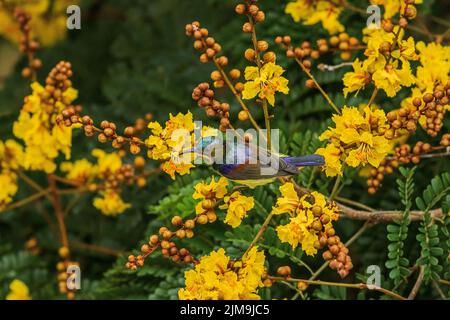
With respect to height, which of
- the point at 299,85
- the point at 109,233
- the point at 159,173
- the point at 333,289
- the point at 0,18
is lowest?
the point at 333,289

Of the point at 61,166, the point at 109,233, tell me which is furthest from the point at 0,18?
the point at 109,233

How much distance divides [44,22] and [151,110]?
0.74 meters

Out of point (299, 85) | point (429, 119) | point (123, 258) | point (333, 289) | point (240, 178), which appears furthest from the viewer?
point (299, 85)

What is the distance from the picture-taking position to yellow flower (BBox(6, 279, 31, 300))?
6.49 feet

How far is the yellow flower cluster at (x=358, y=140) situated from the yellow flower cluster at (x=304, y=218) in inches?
3.6

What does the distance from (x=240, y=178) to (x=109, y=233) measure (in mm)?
954

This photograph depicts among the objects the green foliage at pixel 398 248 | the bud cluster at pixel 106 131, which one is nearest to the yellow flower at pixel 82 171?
the bud cluster at pixel 106 131

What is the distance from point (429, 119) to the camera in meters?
1.62

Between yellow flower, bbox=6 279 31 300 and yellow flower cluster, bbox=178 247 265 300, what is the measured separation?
0.73 m

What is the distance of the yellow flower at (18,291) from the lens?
6.49 ft

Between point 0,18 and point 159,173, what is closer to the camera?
point 159,173

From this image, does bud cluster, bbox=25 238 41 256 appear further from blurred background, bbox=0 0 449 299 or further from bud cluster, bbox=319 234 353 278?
bud cluster, bbox=319 234 353 278

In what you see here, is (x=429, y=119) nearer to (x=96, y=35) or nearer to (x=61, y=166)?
(x=61, y=166)

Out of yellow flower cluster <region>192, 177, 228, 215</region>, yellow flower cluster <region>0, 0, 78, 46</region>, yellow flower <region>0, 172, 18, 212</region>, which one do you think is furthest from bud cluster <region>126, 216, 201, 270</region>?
yellow flower cluster <region>0, 0, 78, 46</region>
